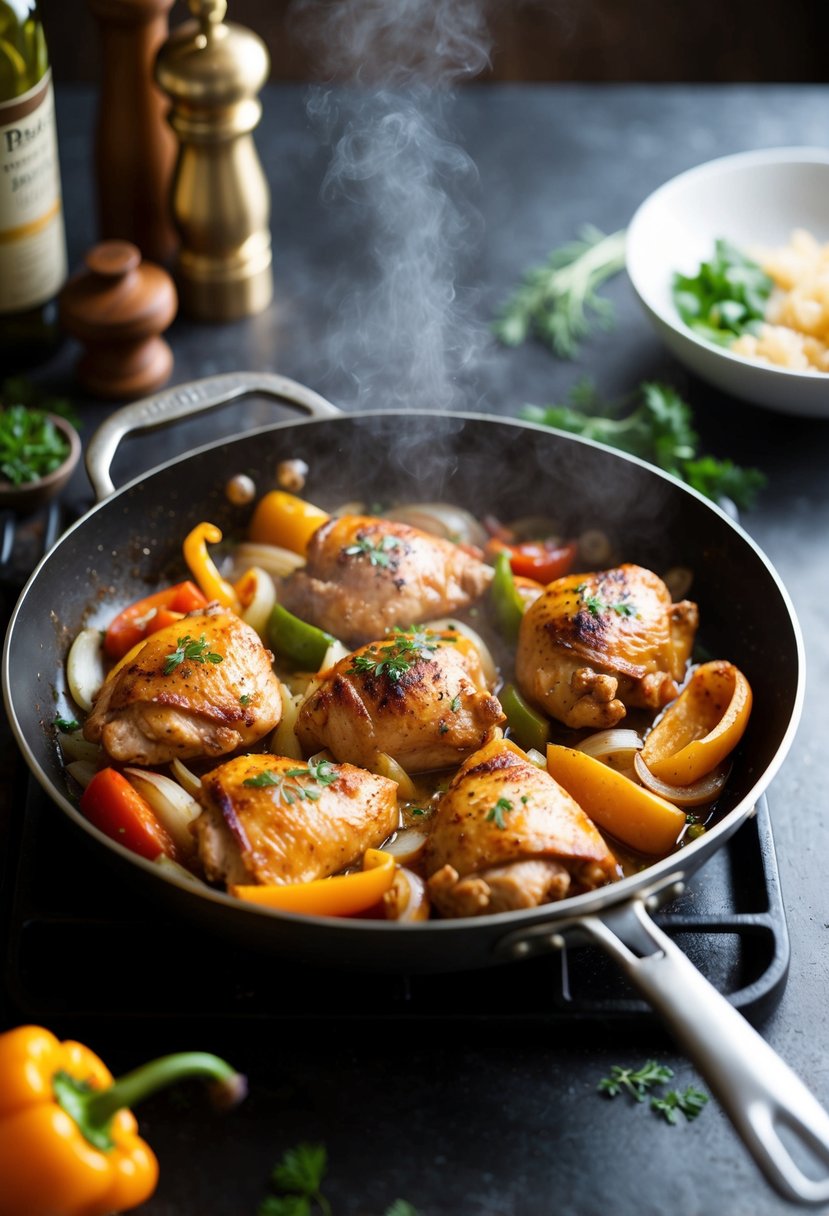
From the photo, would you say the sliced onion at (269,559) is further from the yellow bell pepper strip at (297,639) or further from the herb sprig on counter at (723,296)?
the herb sprig on counter at (723,296)

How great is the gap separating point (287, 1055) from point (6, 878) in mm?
684

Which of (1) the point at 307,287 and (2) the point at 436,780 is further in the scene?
(1) the point at 307,287

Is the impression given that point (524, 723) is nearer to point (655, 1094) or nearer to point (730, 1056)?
point (655, 1094)

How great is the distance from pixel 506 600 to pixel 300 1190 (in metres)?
1.41

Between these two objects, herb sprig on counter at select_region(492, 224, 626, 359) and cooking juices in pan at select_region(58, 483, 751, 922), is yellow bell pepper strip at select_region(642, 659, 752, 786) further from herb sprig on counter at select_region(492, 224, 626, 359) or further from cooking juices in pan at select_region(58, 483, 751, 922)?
herb sprig on counter at select_region(492, 224, 626, 359)

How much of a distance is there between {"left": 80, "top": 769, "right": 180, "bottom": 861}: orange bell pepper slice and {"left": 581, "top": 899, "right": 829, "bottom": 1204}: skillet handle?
0.85 m

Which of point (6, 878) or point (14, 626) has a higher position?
point (14, 626)

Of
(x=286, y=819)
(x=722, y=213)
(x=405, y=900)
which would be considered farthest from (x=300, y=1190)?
(x=722, y=213)

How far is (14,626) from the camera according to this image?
2584 millimetres

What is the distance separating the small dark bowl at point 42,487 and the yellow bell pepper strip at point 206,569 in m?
0.47

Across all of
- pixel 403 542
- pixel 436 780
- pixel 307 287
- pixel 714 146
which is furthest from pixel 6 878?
pixel 714 146

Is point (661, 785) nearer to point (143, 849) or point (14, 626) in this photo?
point (143, 849)

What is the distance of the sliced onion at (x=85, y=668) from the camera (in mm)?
2771

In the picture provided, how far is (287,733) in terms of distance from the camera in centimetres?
268
